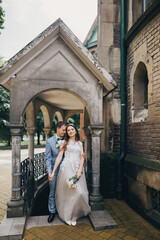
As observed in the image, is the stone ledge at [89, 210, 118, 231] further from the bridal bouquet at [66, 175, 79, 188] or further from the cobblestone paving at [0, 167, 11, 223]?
the cobblestone paving at [0, 167, 11, 223]

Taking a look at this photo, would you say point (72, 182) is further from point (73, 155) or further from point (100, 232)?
point (100, 232)

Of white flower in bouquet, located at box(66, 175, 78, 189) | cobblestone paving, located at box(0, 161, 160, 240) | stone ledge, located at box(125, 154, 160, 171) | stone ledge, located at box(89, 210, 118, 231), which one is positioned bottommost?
cobblestone paving, located at box(0, 161, 160, 240)

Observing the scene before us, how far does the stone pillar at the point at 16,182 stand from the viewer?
3.70m

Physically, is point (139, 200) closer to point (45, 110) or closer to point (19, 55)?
point (19, 55)

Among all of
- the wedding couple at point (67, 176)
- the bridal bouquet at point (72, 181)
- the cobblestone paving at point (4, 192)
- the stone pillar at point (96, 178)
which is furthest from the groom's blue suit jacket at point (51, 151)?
the cobblestone paving at point (4, 192)

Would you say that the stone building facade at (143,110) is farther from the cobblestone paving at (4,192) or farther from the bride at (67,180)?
the cobblestone paving at (4,192)

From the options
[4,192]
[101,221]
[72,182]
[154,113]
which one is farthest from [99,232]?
[4,192]

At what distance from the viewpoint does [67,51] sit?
420 cm

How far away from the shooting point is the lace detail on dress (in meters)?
3.67

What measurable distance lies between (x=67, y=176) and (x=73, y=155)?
0.44 m

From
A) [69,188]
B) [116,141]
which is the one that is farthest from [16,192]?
[116,141]

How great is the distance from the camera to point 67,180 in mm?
3445

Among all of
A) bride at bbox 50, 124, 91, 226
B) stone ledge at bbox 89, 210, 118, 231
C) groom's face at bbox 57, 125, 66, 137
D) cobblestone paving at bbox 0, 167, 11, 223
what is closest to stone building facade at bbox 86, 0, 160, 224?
stone ledge at bbox 89, 210, 118, 231

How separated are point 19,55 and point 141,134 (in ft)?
11.2
